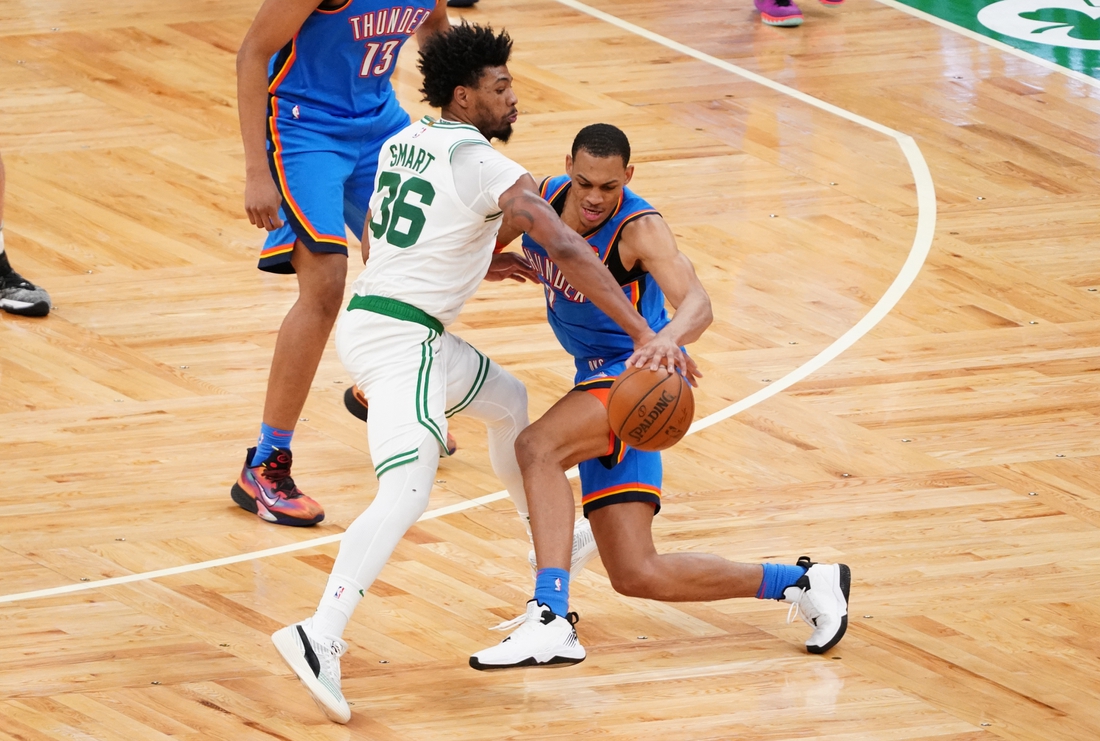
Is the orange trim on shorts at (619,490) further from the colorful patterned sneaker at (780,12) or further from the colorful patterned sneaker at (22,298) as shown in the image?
the colorful patterned sneaker at (780,12)

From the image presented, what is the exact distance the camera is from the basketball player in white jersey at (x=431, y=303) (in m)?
4.27

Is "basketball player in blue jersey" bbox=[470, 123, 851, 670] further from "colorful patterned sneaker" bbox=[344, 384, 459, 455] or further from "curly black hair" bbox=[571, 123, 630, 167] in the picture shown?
"colorful patterned sneaker" bbox=[344, 384, 459, 455]

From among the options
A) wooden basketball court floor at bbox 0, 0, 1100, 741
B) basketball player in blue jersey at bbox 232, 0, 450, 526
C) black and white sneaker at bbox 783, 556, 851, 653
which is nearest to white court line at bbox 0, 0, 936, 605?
wooden basketball court floor at bbox 0, 0, 1100, 741

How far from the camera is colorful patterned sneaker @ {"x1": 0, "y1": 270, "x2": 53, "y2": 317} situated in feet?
21.9

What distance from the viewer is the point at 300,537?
17.6 feet

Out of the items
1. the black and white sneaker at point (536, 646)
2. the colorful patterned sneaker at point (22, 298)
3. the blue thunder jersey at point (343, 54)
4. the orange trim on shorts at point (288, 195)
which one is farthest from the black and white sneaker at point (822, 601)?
the colorful patterned sneaker at point (22, 298)

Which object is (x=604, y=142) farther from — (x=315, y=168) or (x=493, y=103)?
(x=315, y=168)

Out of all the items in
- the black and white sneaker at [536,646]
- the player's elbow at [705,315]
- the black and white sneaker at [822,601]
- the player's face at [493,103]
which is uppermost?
the player's face at [493,103]

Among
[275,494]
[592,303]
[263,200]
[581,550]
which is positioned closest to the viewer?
[592,303]

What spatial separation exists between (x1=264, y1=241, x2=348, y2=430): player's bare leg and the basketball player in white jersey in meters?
0.62

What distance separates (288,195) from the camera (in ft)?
17.6

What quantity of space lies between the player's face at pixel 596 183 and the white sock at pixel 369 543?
87cm

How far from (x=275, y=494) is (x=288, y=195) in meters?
0.94

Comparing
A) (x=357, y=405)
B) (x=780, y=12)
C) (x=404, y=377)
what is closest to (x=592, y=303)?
(x=404, y=377)
